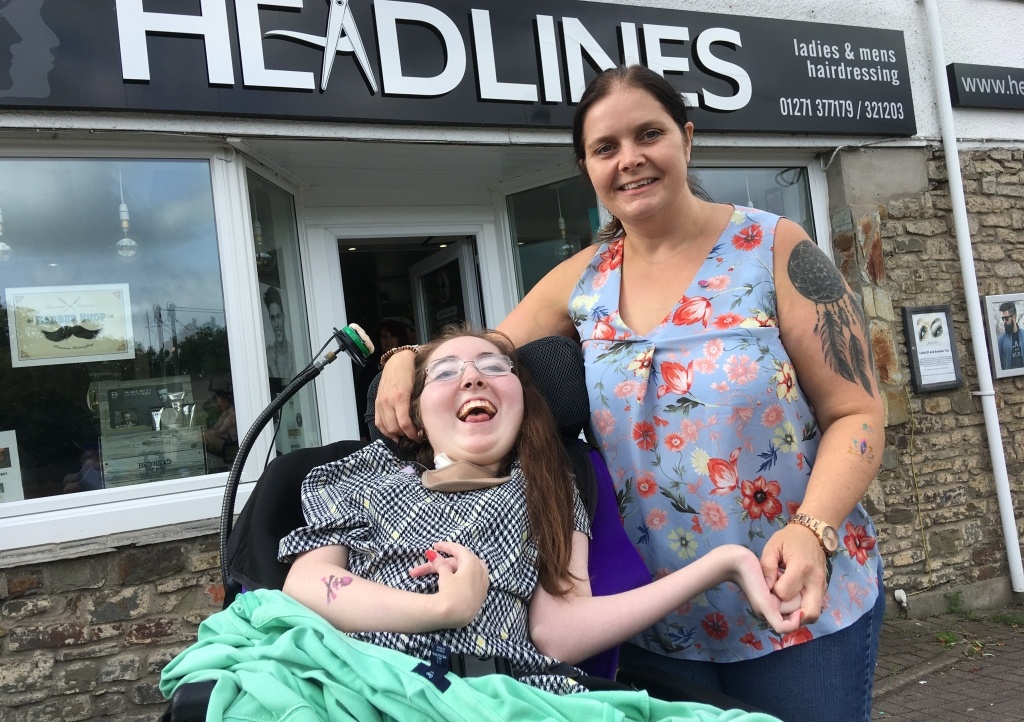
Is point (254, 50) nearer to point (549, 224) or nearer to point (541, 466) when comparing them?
point (549, 224)

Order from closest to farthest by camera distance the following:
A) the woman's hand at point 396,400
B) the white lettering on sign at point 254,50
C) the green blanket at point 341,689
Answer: the green blanket at point 341,689 < the woman's hand at point 396,400 < the white lettering on sign at point 254,50

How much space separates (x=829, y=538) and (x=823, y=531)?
0.8 inches

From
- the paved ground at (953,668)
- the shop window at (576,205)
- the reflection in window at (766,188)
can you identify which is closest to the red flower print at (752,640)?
the paved ground at (953,668)

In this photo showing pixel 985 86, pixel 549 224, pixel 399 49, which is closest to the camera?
pixel 399 49

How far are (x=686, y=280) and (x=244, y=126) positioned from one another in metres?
2.73

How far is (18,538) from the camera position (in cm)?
340

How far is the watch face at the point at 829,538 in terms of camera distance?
1495 mm

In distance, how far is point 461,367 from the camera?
6.60 ft

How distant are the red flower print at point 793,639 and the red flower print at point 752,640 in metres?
0.03

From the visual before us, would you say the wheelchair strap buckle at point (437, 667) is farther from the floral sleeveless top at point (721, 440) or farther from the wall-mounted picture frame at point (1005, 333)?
the wall-mounted picture frame at point (1005, 333)

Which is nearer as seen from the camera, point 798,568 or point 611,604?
point 798,568

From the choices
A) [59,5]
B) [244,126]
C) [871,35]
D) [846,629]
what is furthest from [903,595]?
[59,5]

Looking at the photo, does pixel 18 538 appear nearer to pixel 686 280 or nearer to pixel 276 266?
pixel 276 266

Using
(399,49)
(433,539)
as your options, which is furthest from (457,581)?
(399,49)
